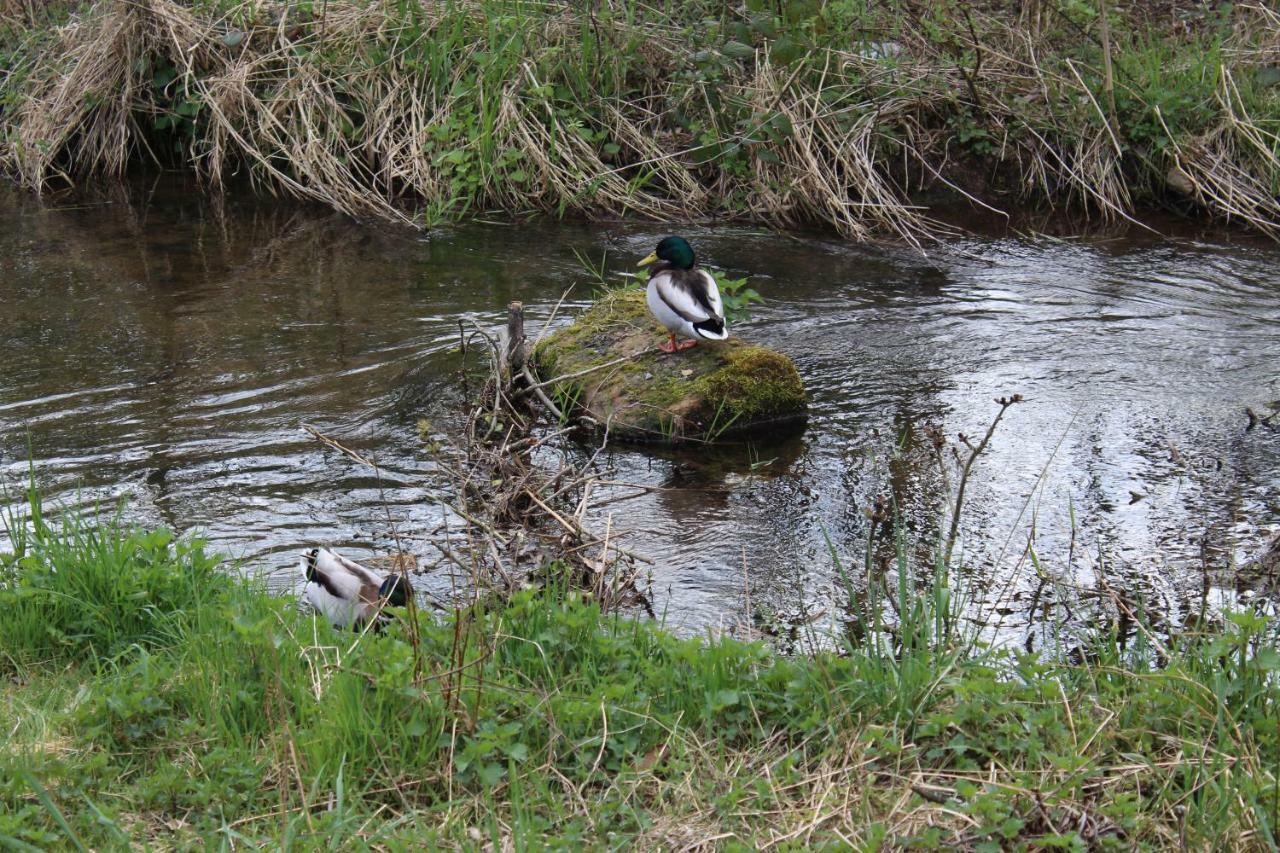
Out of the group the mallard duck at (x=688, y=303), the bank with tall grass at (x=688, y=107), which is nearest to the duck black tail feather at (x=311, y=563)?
the mallard duck at (x=688, y=303)

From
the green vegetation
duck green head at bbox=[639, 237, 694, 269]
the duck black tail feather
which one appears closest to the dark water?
the duck black tail feather

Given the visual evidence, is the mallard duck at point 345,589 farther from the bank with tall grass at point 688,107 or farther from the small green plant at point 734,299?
the bank with tall grass at point 688,107

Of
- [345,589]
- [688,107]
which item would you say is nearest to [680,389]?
[345,589]

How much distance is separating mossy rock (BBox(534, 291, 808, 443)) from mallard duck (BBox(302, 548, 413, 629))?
1874mm

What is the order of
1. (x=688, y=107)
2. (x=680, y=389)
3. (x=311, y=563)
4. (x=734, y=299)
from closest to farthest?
1. (x=311, y=563)
2. (x=680, y=389)
3. (x=734, y=299)
4. (x=688, y=107)

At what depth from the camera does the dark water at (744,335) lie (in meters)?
4.75

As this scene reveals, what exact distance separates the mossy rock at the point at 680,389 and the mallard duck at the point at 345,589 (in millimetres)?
1874

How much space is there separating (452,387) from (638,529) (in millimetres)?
1986

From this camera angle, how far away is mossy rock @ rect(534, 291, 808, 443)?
593cm

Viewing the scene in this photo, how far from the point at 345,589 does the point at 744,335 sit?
3794 mm

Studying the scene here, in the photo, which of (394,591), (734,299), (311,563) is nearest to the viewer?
(394,591)

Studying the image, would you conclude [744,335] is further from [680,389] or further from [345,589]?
[345,589]

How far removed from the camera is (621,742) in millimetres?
→ 2955

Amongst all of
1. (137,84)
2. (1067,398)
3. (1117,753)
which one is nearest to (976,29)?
(1067,398)
